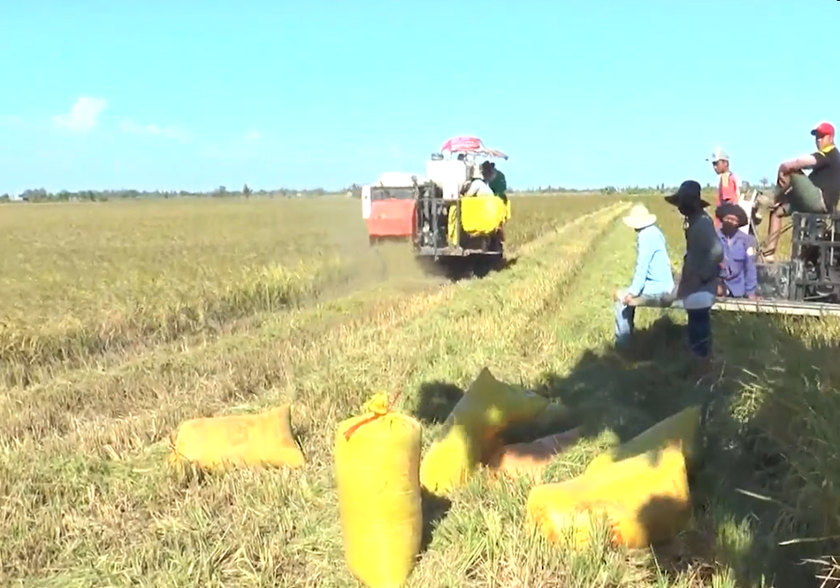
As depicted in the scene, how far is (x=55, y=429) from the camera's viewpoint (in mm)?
6930

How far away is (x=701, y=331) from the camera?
6.65 m

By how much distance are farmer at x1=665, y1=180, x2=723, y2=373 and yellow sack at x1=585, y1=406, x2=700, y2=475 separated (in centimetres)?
215

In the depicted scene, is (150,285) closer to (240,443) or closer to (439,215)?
(439,215)

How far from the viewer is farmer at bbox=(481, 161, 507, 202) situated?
16.6 metres

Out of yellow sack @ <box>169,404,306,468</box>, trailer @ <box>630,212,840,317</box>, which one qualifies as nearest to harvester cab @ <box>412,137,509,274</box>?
trailer @ <box>630,212,840,317</box>

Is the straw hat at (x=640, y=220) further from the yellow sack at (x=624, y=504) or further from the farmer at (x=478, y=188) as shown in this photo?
the farmer at (x=478, y=188)

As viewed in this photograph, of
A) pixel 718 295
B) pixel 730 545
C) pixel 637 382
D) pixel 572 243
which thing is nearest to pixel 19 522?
pixel 730 545

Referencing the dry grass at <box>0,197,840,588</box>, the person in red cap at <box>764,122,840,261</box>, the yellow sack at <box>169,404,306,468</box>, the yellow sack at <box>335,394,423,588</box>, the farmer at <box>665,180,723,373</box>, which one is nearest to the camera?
the yellow sack at <box>335,394,423,588</box>

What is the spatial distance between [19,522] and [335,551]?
1854 mm

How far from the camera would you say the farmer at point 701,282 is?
21.5 feet

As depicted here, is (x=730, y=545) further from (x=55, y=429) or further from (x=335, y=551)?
(x=55, y=429)

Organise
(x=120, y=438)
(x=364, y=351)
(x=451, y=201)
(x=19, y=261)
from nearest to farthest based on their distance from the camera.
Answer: (x=120, y=438) → (x=364, y=351) → (x=451, y=201) → (x=19, y=261)

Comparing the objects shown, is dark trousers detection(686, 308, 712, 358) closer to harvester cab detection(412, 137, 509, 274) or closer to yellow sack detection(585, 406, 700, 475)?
yellow sack detection(585, 406, 700, 475)

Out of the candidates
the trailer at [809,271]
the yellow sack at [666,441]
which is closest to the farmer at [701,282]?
the trailer at [809,271]
